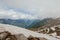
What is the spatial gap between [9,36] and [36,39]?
5.25 metres

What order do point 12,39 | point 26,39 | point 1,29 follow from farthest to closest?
point 1,29
point 26,39
point 12,39

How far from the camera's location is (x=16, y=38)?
29.9m

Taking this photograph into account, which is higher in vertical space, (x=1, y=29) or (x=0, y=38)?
(x=1, y=29)

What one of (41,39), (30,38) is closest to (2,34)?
(30,38)

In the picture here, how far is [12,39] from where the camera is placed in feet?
95.3

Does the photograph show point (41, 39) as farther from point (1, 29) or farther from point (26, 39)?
point (1, 29)

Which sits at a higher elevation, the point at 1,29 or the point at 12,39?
the point at 1,29

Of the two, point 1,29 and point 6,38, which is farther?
point 1,29

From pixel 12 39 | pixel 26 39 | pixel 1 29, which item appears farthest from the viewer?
pixel 1 29

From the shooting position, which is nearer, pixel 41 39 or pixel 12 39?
pixel 12 39

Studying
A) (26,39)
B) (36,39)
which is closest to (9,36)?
(26,39)

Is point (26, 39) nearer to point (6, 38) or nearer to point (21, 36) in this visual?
point (21, 36)

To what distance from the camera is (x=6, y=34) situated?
30.4m

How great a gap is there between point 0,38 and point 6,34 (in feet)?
4.93
